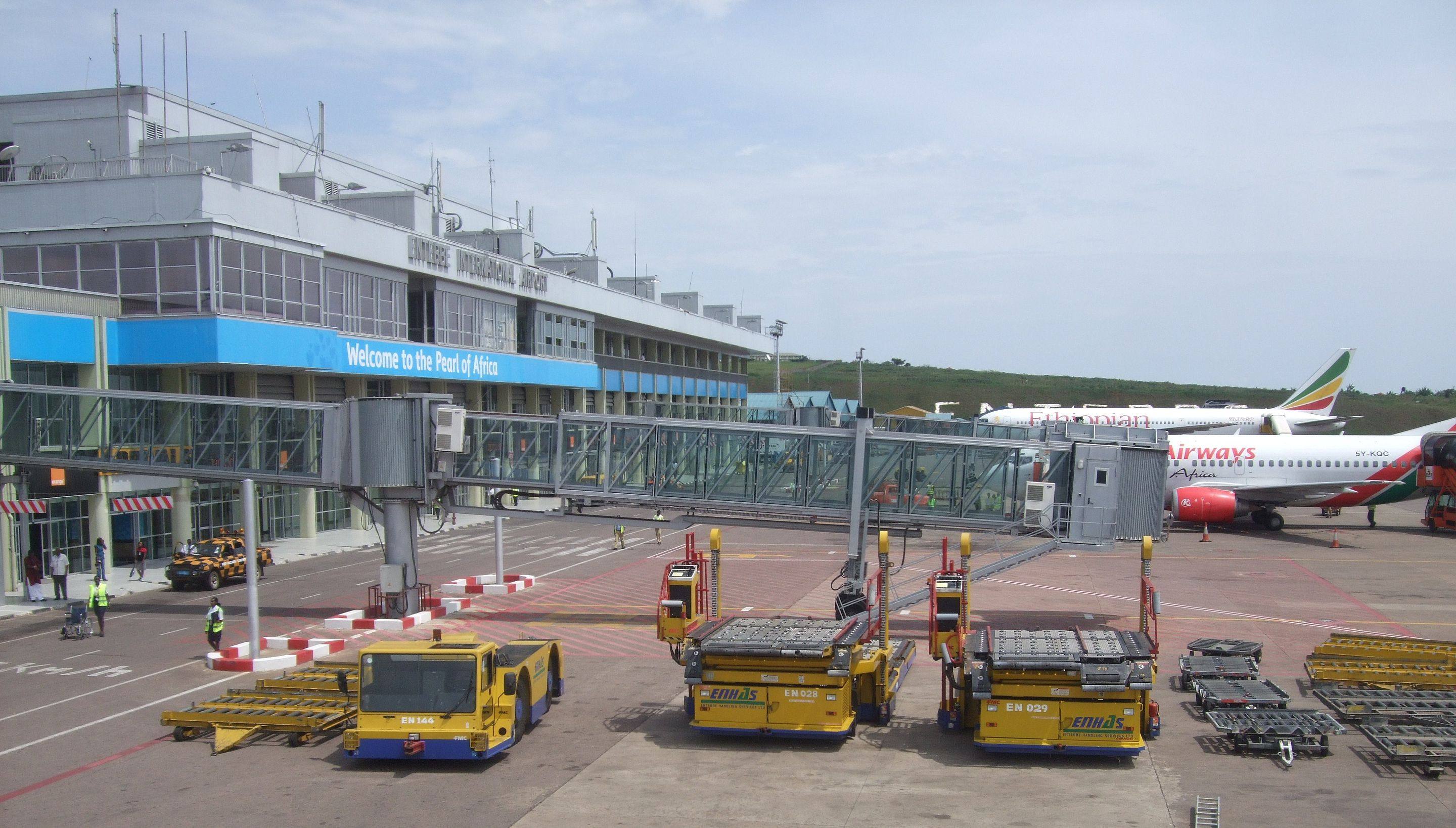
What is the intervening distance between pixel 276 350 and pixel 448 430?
1798 cm

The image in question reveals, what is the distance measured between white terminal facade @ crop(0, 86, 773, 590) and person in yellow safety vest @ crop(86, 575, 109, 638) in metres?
7.01

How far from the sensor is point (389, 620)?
30641 mm

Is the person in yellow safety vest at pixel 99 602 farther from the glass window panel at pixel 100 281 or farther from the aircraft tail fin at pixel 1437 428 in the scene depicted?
the aircraft tail fin at pixel 1437 428

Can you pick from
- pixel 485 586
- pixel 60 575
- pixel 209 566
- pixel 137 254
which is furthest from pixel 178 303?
pixel 485 586

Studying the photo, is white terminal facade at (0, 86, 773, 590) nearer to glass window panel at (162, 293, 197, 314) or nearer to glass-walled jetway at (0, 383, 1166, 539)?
glass window panel at (162, 293, 197, 314)

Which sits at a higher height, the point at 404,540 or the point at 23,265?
the point at 23,265

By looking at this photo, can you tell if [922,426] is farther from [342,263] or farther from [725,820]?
[342,263]

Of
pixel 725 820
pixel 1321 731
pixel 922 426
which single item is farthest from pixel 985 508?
pixel 725 820

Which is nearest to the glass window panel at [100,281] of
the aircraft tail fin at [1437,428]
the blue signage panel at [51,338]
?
the blue signage panel at [51,338]

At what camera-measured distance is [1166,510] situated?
6303cm

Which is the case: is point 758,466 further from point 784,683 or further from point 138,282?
point 138,282

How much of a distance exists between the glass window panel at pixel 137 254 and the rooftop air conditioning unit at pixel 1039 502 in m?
34.2

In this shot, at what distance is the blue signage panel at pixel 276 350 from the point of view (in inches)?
1617

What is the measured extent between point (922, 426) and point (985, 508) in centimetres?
834
